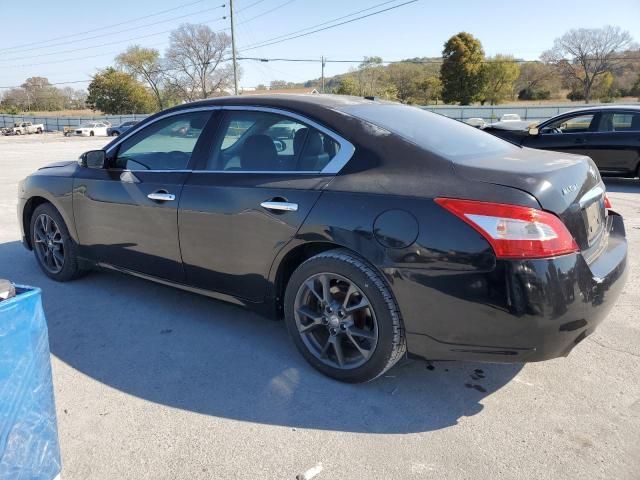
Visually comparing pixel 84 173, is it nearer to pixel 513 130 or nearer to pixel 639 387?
pixel 639 387

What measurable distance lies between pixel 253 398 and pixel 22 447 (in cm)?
116

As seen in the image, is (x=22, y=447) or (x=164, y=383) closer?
(x=22, y=447)

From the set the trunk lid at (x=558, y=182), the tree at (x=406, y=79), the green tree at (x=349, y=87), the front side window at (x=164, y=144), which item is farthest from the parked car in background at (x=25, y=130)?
the trunk lid at (x=558, y=182)

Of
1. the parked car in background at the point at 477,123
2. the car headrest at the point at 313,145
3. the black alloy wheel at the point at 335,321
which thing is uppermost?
the parked car in background at the point at 477,123

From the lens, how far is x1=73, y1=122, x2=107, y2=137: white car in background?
47906mm

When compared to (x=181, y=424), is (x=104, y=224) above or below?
above

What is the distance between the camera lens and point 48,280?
464cm

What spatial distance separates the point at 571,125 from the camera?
967 centimetres

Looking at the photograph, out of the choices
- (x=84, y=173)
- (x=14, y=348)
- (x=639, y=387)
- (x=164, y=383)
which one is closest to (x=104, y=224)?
(x=84, y=173)

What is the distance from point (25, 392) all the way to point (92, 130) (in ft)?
171

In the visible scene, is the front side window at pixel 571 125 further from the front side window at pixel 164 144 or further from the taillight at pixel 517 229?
the taillight at pixel 517 229

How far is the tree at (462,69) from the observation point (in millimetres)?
53062

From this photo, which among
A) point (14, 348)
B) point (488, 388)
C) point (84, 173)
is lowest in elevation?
point (488, 388)

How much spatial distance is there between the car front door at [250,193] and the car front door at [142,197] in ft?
0.51
